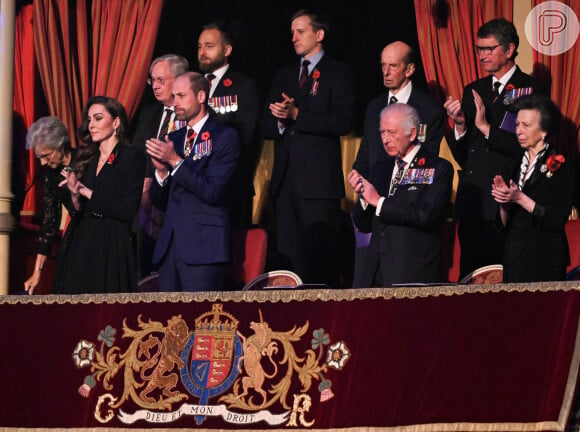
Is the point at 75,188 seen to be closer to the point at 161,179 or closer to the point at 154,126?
the point at 161,179

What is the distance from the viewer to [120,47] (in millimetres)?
9234

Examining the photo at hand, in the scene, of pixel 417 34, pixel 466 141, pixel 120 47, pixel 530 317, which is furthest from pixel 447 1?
pixel 530 317

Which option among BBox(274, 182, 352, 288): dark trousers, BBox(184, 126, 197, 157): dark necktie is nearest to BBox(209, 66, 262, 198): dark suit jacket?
BBox(274, 182, 352, 288): dark trousers

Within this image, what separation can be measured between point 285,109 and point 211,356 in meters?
1.91

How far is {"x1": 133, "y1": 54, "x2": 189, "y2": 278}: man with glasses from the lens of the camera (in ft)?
27.0

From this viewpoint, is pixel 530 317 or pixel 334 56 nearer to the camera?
pixel 530 317

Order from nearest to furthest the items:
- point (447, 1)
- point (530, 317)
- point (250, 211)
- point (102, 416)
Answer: point (530, 317) → point (102, 416) → point (447, 1) → point (250, 211)

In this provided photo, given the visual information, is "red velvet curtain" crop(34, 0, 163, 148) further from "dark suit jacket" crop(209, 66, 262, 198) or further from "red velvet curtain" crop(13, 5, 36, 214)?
"dark suit jacket" crop(209, 66, 262, 198)

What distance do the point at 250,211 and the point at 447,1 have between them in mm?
1975

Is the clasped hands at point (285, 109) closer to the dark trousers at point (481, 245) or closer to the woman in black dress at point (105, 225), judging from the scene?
the woman in black dress at point (105, 225)

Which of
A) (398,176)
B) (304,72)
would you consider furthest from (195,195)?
(304,72)

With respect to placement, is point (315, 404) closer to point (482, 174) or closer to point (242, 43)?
point (482, 174)

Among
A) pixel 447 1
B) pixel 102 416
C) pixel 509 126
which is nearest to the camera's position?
pixel 102 416

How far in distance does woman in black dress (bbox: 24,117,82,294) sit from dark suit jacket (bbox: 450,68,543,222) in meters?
2.18
